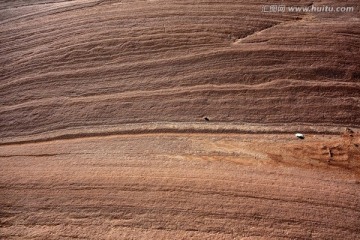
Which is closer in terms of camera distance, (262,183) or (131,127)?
(262,183)

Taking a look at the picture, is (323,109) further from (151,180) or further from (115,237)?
(115,237)

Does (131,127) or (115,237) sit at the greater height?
(131,127)

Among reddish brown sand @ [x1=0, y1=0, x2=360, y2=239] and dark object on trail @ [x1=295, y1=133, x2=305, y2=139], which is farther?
dark object on trail @ [x1=295, y1=133, x2=305, y2=139]

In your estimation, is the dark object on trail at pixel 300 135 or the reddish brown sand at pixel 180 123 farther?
the dark object on trail at pixel 300 135

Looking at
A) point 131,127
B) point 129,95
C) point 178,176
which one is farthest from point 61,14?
point 178,176

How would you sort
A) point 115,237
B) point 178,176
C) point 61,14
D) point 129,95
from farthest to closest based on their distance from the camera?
point 61,14 → point 129,95 → point 178,176 → point 115,237

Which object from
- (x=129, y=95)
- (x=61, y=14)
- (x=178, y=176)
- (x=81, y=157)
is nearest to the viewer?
(x=178, y=176)

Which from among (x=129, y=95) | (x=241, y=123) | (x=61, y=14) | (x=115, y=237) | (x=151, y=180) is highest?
(x=61, y=14)
